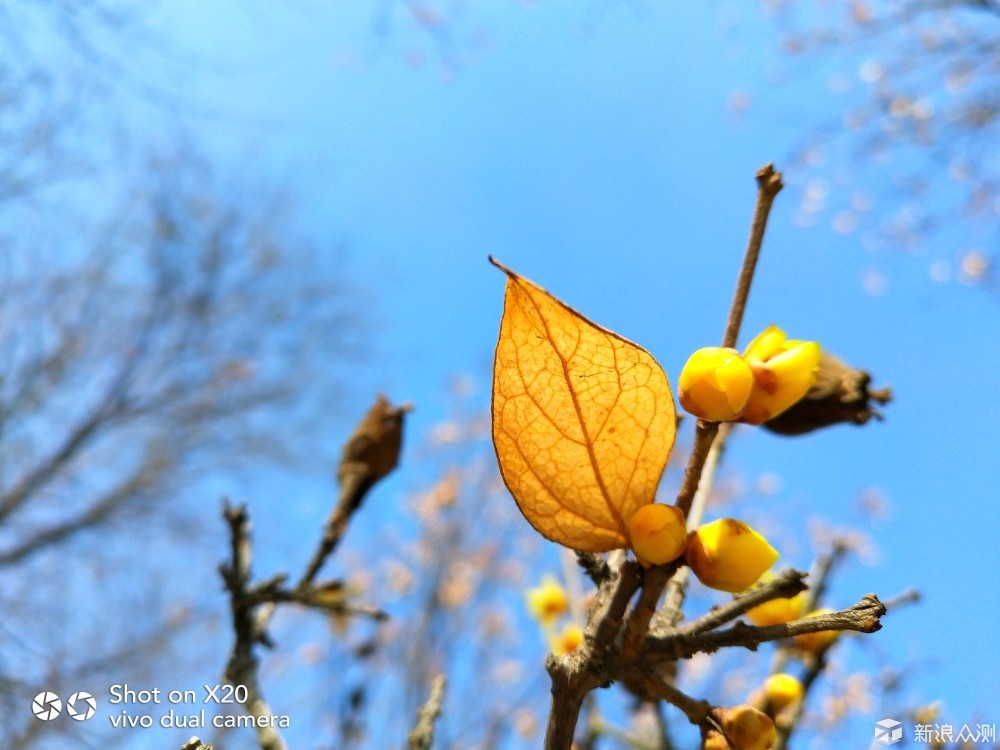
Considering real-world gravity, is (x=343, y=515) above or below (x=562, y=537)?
above

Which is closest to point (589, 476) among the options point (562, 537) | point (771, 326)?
point (562, 537)

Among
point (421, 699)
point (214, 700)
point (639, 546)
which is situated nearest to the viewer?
point (639, 546)

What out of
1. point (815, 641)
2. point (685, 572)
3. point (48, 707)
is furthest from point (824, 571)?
point (48, 707)

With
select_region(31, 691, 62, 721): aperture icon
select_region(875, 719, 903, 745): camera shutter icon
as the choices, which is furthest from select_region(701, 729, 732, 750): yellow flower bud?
select_region(31, 691, 62, 721): aperture icon

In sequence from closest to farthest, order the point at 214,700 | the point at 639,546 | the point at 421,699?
the point at 639,546 < the point at 214,700 < the point at 421,699

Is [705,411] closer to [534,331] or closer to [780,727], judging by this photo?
[534,331]

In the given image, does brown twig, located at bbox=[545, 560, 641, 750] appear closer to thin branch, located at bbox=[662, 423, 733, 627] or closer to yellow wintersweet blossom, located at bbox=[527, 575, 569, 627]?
thin branch, located at bbox=[662, 423, 733, 627]

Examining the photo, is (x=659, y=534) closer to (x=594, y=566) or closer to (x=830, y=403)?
(x=594, y=566)

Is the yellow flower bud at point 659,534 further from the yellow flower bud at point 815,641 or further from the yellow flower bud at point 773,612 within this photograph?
the yellow flower bud at point 815,641
